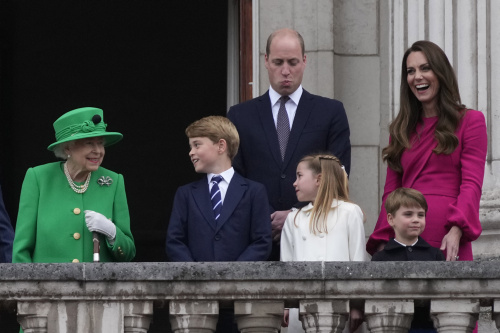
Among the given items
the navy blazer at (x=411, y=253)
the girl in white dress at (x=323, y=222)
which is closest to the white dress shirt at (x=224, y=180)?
the girl in white dress at (x=323, y=222)

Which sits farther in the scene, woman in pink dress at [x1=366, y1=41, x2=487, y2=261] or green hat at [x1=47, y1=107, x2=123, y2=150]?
green hat at [x1=47, y1=107, x2=123, y2=150]

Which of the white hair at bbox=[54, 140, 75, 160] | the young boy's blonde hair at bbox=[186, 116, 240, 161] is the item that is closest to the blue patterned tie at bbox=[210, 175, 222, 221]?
the young boy's blonde hair at bbox=[186, 116, 240, 161]

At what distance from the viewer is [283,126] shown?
837cm

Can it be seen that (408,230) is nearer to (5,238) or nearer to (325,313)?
(325,313)

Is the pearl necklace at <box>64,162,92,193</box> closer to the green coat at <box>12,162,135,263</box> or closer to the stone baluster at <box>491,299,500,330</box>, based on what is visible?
the green coat at <box>12,162,135,263</box>

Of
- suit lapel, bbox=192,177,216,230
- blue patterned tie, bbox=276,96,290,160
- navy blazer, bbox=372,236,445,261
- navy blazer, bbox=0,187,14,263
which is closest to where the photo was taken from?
navy blazer, bbox=372,236,445,261

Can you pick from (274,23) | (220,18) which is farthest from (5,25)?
(274,23)

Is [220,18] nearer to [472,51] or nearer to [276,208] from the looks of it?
[472,51]

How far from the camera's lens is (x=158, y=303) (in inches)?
270

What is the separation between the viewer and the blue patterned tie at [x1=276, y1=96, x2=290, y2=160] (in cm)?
830

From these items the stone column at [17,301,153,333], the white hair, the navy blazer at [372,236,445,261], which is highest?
the white hair

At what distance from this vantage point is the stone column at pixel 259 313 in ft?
22.4

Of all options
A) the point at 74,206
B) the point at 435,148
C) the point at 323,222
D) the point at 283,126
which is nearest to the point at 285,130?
the point at 283,126

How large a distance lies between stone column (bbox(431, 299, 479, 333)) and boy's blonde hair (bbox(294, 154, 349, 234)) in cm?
97
